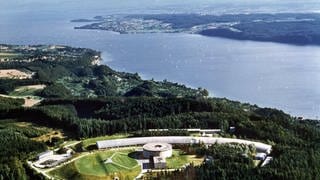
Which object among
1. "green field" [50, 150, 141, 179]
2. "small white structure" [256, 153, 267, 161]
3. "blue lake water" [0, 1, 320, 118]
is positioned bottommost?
"blue lake water" [0, 1, 320, 118]

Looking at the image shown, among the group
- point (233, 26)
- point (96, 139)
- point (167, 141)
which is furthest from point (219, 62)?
point (167, 141)

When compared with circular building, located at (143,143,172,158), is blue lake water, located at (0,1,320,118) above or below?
below

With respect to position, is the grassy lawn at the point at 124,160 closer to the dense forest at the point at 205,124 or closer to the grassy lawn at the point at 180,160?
the grassy lawn at the point at 180,160

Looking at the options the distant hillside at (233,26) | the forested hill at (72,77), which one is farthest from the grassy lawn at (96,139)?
the distant hillside at (233,26)

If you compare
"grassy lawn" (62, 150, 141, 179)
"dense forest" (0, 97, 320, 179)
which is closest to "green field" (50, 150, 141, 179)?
"grassy lawn" (62, 150, 141, 179)

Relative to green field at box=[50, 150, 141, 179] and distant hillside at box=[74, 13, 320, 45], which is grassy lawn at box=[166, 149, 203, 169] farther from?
distant hillside at box=[74, 13, 320, 45]

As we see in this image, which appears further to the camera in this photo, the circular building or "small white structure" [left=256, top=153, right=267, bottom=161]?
the circular building

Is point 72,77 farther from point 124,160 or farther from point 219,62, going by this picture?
point 124,160
